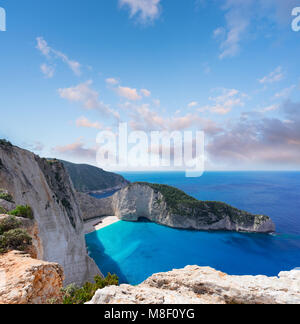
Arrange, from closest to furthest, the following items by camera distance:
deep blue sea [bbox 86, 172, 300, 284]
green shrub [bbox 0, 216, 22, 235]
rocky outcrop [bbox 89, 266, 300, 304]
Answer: rocky outcrop [bbox 89, 266, 300, 304]
green shrub [bbox 0, 216, 22, 235]
deep blue sea [bbox 86, 172, 300, 284]

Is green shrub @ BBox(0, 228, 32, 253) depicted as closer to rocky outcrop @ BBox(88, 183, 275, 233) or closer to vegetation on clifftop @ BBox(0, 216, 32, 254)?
vegetation on clifftop @ BBox(0, 216, 32, 254)

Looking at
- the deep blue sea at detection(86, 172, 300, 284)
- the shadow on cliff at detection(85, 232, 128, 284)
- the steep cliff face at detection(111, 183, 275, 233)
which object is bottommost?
the deep blue sea at detection(86, 172, 300, 284)

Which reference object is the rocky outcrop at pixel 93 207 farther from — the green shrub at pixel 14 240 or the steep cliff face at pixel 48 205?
the green shrub at pixel 14 240

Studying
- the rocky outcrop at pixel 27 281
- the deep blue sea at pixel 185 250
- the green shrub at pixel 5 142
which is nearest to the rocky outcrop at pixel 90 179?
the deep blue sea at pixel 185 250

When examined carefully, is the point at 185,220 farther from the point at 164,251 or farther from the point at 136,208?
the point at 136,208

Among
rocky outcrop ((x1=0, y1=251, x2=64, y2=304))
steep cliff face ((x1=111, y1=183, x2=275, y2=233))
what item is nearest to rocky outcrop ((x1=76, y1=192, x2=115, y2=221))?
steep cliff face ((x1=111, y1=183, x2=275, y2=233))
